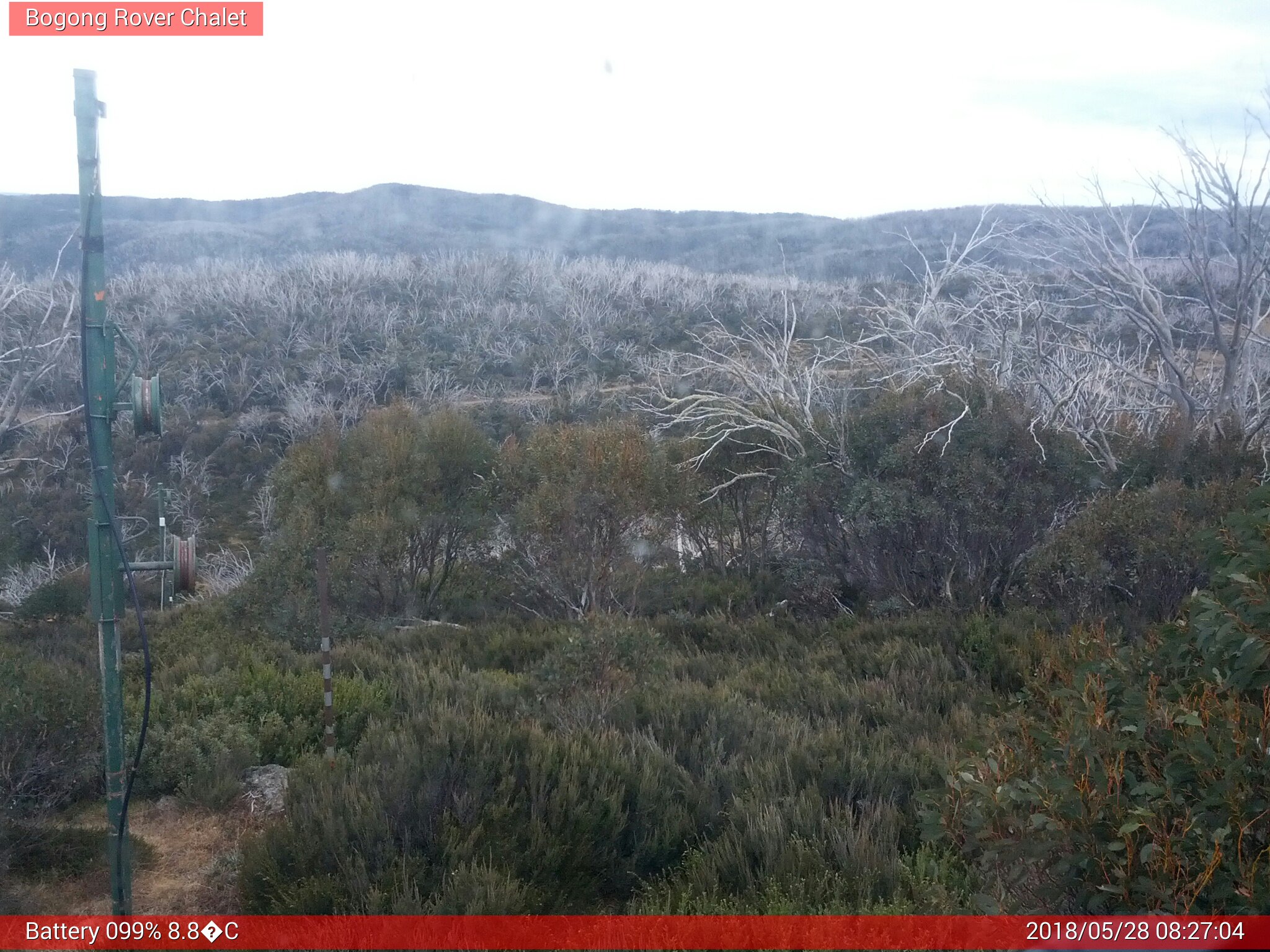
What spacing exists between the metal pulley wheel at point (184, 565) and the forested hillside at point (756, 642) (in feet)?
2.80

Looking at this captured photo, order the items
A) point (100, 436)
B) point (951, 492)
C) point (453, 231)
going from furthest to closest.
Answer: point (453, 231)
point (951, 492)
point (100, 436)

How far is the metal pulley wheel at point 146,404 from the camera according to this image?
385 cm

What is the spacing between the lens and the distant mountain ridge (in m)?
46.1

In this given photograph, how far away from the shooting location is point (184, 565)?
12.8 feet

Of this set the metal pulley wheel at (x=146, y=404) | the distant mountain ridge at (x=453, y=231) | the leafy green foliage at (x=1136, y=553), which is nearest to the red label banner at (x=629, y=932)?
the metal pulley wheel at (x=146, y=404)

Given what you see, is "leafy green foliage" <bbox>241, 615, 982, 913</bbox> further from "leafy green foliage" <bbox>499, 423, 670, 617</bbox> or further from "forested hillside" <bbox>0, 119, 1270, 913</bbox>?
"leafy green foliage" <bbox>499, 423, 670, 617</bbox>

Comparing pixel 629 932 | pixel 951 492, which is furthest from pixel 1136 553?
pixel 629 932

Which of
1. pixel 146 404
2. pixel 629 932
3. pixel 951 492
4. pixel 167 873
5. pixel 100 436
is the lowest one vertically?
pixel 167 873

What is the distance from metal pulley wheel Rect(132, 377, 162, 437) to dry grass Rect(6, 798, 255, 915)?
2203mm

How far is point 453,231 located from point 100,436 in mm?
60860

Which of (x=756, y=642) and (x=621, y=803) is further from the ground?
(x=621, y=803)

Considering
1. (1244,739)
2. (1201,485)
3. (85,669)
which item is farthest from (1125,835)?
(1201,485)

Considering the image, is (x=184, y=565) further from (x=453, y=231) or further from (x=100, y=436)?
(x=453, y=231)

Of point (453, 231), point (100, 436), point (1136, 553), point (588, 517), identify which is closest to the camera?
point (100, 436)
